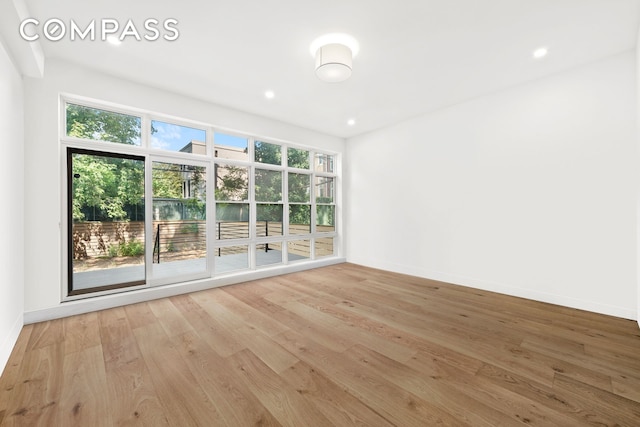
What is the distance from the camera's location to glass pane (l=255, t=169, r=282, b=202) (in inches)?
193

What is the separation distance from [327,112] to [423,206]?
2448 millimetres

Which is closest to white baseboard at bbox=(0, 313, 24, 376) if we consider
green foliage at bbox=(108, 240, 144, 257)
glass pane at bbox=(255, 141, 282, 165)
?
green foliage at bbox=(108, 240, 144, 257)

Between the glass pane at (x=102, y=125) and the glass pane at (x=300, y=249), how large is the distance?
134 inches

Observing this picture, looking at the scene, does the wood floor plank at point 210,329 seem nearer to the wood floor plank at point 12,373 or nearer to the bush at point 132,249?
the bush at point 132,249

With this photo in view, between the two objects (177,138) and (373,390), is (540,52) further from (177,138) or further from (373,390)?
(177,138)

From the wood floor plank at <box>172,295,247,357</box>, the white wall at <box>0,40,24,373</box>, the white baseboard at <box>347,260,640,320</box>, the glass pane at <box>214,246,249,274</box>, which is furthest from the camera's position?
the glass pane at <box>214,246,249,274</box>

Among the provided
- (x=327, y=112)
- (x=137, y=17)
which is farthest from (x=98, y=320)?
(x=327, y=112)

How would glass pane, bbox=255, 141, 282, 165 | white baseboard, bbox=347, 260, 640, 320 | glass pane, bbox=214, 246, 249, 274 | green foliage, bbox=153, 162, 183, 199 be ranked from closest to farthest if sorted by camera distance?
white baseboard, bbox=347, 260, 640, 320
green foliage, bbox=153, 162, 183, 199
glass pane, bbox=214, 246, 249, 274
glass pane, bbox=255, 141, 282, 165

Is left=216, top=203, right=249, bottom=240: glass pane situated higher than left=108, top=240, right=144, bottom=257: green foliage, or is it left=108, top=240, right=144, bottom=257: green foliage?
left=216, top=203, right=249, bottom=240: glass pane

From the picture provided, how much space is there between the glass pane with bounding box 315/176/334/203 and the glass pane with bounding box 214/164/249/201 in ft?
5.80

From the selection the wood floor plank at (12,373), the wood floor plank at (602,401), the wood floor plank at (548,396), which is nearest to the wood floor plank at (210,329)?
the wood floor plank at (12,373)

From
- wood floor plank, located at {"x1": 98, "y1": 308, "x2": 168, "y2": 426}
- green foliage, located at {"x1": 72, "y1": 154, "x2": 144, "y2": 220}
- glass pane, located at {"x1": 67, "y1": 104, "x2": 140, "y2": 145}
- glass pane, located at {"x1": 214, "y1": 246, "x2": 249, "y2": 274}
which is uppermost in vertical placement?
glass pane, located at {"x1": 67, "y1": 104, "x2": 140, "y2": 145}

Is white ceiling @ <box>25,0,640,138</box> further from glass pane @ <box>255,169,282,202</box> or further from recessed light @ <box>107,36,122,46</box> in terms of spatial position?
glass pane @ <box>255,169,282,202</box>

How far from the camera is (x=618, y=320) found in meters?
2.82
